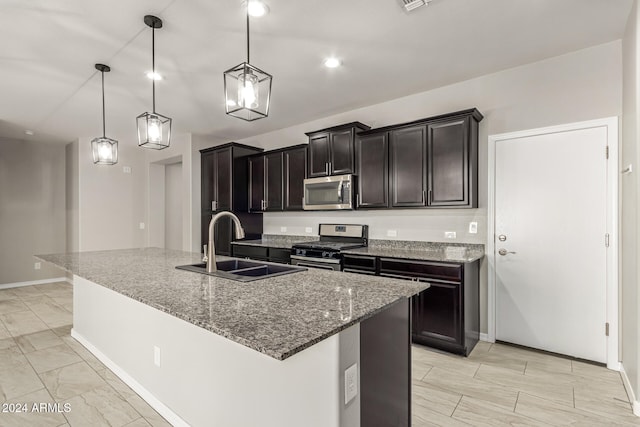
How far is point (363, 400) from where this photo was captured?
1407mm

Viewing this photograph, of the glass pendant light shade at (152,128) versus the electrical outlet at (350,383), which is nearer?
the electrical outlet at (350,383)

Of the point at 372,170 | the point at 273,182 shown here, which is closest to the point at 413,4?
the point at 372,170

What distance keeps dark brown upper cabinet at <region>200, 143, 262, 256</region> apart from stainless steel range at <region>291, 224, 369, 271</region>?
4.58ft

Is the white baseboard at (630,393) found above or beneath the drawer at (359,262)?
beneath

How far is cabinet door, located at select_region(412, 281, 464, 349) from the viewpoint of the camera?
115 inches

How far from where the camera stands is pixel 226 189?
16.8 feet

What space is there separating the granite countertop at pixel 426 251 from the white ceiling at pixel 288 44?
1706mm

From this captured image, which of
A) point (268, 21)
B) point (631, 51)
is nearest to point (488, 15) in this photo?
point (631, 51)

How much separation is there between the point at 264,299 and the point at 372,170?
8.65 feet

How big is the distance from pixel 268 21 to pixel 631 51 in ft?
8.33

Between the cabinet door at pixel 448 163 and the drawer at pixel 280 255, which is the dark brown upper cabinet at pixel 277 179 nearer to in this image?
the drawer at pixel 280 255

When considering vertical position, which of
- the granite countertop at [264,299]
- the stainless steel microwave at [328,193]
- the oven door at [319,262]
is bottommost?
the oven door at [319,262]

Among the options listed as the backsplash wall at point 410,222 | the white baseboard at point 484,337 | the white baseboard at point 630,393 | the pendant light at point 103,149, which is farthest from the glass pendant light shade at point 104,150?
the white baseboard at point 630,393

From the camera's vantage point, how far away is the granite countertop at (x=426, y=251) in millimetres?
3107
